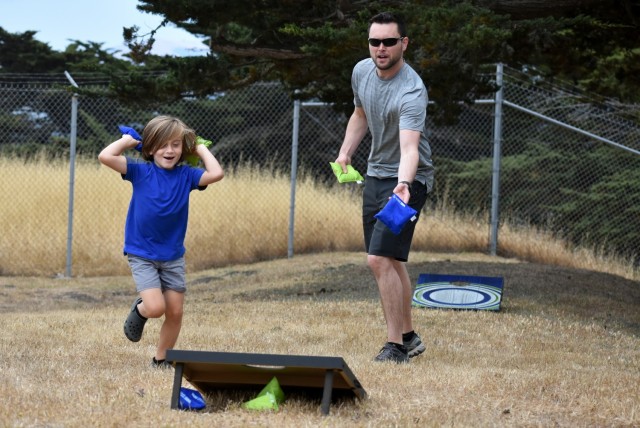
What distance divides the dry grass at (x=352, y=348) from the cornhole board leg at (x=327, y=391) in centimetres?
6

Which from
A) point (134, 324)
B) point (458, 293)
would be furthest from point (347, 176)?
point (458, 293)

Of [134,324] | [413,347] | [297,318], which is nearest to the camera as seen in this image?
[134,324]

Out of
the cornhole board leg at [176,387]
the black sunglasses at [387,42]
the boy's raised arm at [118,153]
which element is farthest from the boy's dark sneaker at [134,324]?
the black sunglasses at [387,42]

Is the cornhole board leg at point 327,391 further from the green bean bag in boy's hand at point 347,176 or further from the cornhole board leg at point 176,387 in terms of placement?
the green bean bag in boy's hand at point 347,176

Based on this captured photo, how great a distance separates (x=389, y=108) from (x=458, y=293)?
3.87 metres

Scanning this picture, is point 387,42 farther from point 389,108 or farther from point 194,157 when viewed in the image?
point 194,157

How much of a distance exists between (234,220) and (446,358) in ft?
30.9

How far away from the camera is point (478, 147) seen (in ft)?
71.5

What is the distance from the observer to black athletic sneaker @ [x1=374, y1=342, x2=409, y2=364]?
21.8ft

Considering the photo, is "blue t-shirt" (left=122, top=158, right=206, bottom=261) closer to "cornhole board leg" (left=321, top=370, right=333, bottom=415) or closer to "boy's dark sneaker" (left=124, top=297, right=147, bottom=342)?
"boy's dark sneaker" (left=124, top=297, right=147, bottom=342)

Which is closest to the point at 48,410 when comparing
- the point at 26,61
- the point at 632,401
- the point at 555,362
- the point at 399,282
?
the point at 399,282

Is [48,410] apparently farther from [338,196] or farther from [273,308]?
[338,196]

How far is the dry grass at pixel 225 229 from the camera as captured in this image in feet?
51.2

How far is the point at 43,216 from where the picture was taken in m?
16.1
